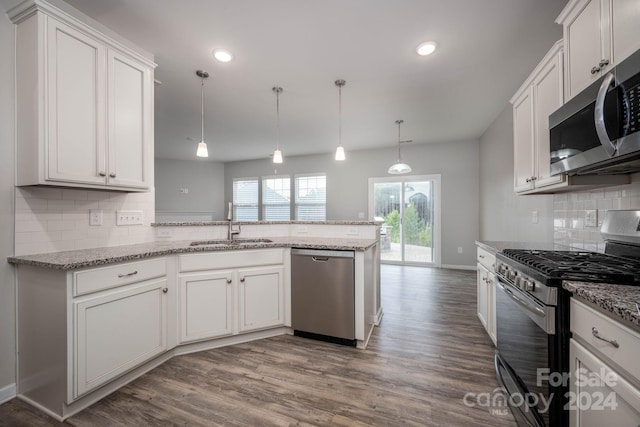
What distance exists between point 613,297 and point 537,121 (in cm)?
162

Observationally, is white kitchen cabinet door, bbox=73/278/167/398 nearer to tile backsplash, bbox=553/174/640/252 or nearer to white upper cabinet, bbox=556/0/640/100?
white upper cabinet, bbox=556/0/640/100

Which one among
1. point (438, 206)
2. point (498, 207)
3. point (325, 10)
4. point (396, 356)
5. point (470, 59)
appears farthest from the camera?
point (438, 206)

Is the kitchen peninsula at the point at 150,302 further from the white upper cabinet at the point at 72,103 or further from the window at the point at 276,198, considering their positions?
the window at the point at 276,198

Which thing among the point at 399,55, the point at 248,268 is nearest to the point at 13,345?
the point at 248,268

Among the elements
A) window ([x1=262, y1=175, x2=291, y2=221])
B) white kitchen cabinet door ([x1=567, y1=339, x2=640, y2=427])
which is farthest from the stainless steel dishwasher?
window ([x1=262, y1=175, x2=291, y2=221])

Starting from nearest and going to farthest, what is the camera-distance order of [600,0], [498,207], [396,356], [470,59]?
[600,0], [396,356], [470,59], [498,207]

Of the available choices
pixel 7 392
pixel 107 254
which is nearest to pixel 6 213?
pixel 107 254

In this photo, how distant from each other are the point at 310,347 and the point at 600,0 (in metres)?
2.81

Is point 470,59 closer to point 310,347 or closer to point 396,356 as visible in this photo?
point 396,356

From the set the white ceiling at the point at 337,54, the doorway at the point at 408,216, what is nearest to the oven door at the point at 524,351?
the white ceiling at the point at 337,54

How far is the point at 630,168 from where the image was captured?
4.62 ft

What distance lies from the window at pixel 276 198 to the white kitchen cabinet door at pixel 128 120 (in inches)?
192

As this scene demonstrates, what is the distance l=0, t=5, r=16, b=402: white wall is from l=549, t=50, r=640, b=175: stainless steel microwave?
3.23 meters

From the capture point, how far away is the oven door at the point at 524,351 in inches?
44.1
